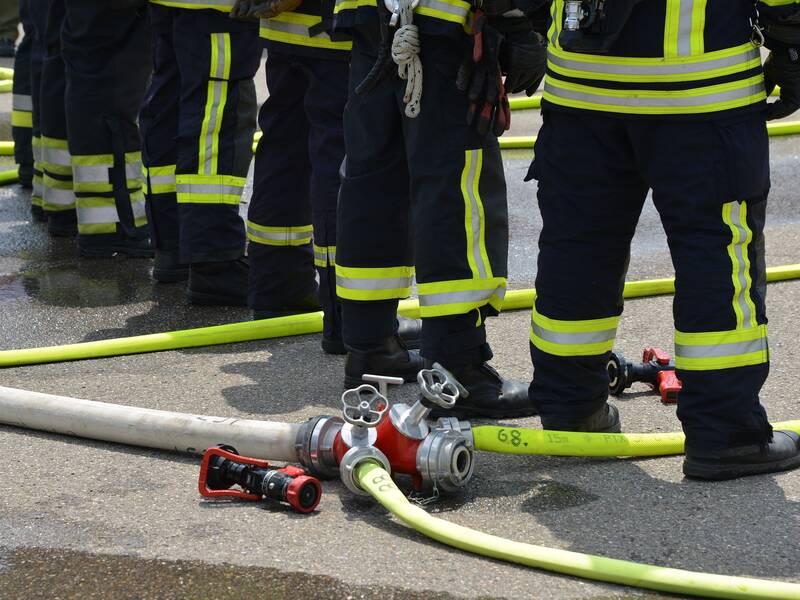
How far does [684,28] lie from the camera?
3295 millimetres

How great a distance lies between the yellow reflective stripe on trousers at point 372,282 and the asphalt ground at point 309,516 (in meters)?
0.35

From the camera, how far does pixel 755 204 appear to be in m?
3.42

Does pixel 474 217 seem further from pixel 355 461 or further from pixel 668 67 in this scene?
pixel 355 461

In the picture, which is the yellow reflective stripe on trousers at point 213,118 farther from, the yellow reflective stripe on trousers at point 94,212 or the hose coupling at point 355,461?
the hose coupling at point 355,461

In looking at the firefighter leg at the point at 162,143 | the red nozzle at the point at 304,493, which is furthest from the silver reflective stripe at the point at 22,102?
the red nozzle at the point at 304,493

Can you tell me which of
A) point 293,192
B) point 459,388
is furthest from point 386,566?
point 293,192

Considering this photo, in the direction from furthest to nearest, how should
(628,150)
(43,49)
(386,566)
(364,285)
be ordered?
(43,49) → (364,285) → (628,150) → (386,566)

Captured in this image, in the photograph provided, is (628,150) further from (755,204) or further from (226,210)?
(226,210)

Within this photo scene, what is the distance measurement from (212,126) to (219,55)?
285 millimetres

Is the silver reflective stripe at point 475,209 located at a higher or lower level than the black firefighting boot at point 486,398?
higher

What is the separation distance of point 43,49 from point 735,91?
4.25 metres

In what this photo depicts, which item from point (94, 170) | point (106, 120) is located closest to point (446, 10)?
point (106, 120)

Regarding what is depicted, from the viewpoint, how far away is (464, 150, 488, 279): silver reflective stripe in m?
3.91

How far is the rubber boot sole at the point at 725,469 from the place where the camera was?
3502 mm
